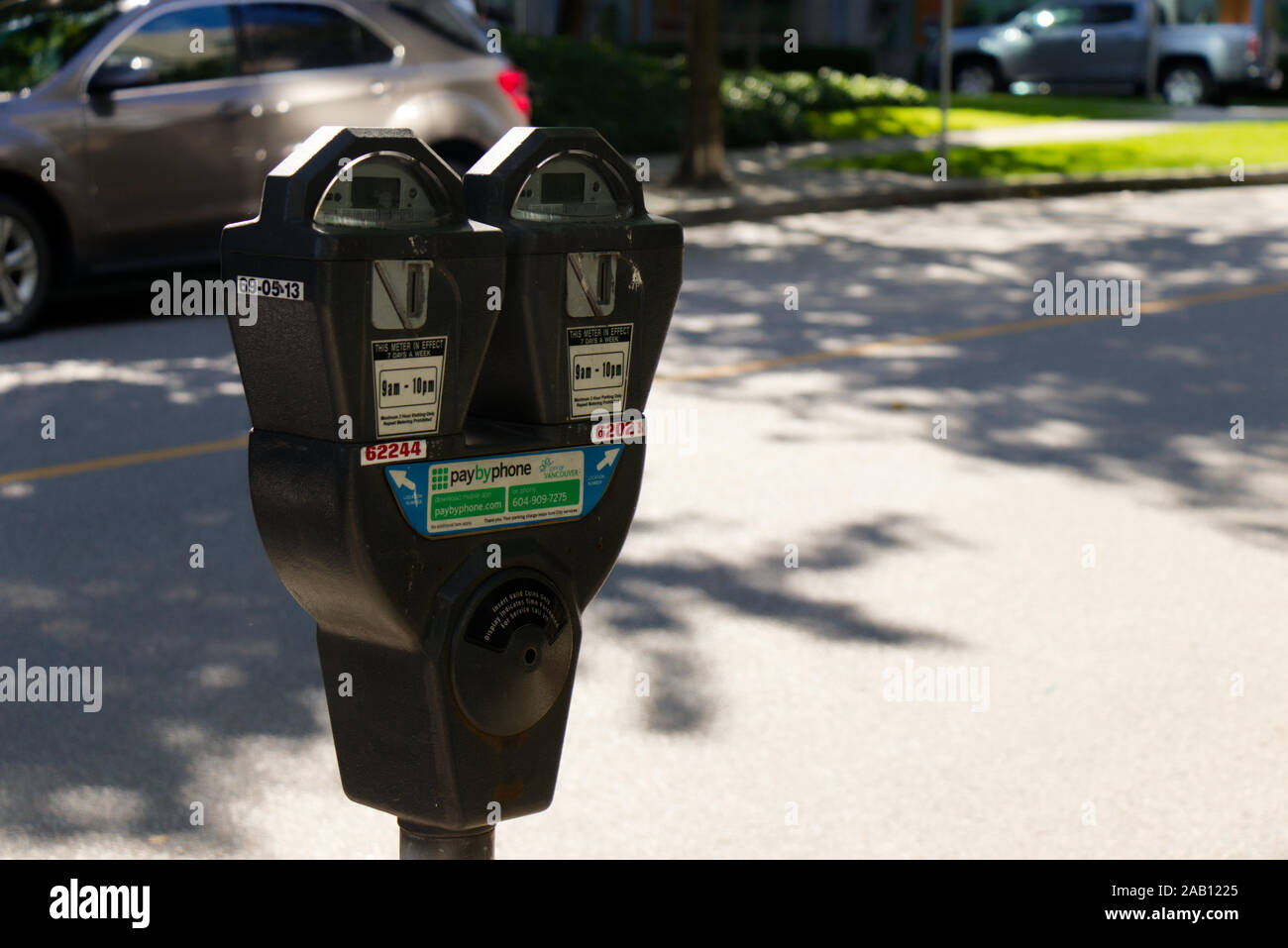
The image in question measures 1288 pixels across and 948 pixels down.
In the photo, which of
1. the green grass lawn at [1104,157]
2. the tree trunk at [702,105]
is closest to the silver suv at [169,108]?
the tree trunk at [702,105]

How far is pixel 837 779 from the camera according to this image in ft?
13.9

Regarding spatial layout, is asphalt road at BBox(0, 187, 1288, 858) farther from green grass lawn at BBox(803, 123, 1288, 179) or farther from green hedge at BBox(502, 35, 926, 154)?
green hedge at BBox(502, 35, 926, 154)

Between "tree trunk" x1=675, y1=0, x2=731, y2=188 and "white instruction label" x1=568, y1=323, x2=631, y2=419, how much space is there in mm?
13022

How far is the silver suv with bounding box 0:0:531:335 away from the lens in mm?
9703

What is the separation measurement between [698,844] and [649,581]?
179 centimetres

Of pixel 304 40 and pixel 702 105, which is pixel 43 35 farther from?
pixel 702 105

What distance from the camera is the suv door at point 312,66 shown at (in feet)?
34.6

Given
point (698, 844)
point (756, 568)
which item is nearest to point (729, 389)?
point (756, 568)

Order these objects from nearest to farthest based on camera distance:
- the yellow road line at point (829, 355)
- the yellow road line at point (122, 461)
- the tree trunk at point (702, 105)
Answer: the yellow road line at point (122, 461)
the yellow road line at point (829, 355)
the tree trunk at point (702, 105)

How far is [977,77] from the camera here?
101 feet

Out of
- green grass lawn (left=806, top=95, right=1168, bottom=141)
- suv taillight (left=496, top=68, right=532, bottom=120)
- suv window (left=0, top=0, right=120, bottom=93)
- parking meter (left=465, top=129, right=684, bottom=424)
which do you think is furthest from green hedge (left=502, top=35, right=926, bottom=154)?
parking meter (left=465, top=129, right=684, bottom=424)

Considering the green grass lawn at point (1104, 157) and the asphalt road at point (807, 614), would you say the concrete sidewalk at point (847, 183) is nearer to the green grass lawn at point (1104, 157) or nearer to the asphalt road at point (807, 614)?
the green grass lawn at point (1104, 157)

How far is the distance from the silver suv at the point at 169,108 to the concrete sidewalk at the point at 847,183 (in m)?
3.05

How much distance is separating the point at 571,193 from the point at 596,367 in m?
0.26
